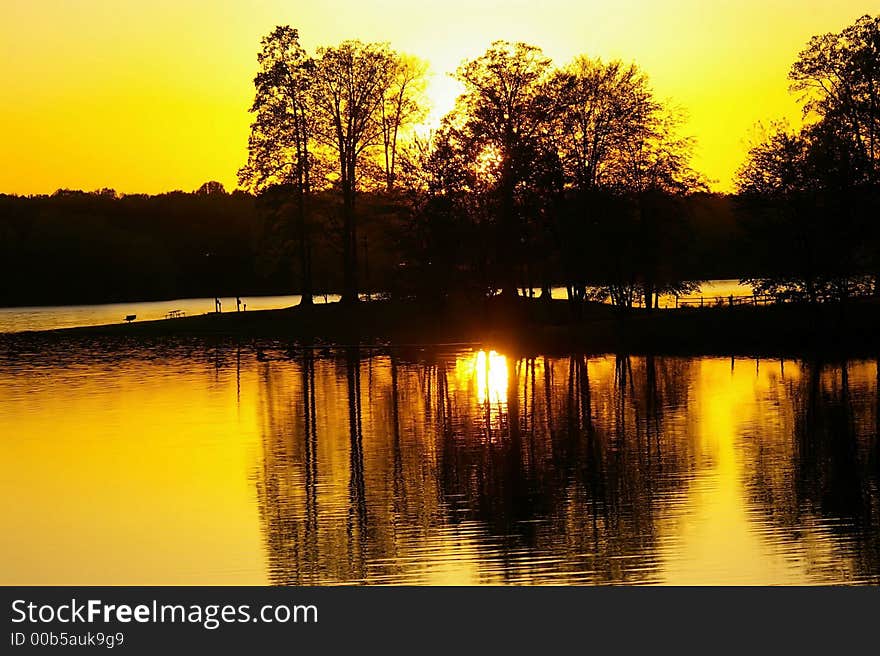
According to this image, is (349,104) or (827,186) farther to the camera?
(349,104)

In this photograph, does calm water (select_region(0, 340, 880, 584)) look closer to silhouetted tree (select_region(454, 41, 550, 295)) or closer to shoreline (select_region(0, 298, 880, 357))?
shoreline (select_region(0, 298, 880, 357))

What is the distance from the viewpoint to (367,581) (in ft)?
56.5

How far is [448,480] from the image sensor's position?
81.6 feet

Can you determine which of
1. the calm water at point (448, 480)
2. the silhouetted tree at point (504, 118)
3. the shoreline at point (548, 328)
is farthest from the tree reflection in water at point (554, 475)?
the silhouetted tree at point (504, 118)

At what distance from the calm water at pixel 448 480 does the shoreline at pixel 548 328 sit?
1216cm

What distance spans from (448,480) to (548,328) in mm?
44846

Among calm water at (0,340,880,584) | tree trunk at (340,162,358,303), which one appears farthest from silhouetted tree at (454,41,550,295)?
calm water at (0,340,880,584)

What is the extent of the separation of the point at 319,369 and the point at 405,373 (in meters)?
4.86

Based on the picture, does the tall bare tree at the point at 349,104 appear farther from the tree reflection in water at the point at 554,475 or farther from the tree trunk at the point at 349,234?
the tree reflection in water at the point at 554,475

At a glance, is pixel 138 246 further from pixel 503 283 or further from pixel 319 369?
pixel 319 369

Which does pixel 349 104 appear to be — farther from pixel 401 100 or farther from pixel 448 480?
pixel 448 480

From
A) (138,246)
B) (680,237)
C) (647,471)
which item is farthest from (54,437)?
(138,246)

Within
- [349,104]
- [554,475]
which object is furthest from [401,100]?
[554,475]
